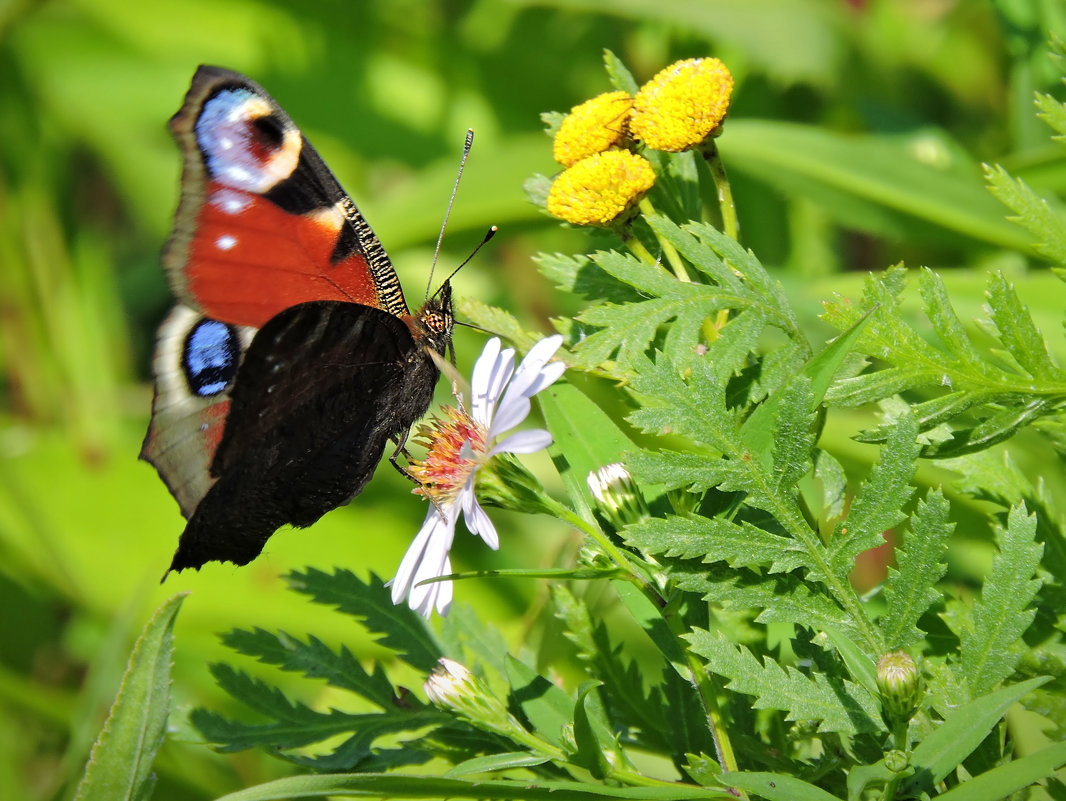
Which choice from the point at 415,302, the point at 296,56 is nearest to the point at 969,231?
→ the point at 415,302

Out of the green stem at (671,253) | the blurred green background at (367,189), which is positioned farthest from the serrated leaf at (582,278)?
the blurred green background at (367,189)

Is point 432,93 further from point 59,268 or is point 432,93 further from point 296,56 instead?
point 59,268

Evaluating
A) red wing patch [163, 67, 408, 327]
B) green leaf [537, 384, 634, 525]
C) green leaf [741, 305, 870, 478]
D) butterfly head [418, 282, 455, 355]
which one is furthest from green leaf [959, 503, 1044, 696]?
red wing patch [163, 67, 408, 327]

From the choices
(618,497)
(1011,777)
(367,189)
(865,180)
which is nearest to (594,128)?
(618,497)

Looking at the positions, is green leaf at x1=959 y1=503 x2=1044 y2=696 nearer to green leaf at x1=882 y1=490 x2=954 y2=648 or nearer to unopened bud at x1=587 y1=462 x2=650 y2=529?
green leaf at x1=882 y1=490 x2=954 y2=648

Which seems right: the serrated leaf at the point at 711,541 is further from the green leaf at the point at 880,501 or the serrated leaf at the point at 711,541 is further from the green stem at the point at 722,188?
the green stem at the point at 722,188

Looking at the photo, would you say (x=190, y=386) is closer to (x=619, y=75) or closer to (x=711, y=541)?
(x=619, y=75)

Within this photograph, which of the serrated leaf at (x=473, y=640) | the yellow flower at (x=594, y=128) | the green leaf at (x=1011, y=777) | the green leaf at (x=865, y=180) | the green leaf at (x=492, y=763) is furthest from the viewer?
the green leaf at (x=865, y=180)
